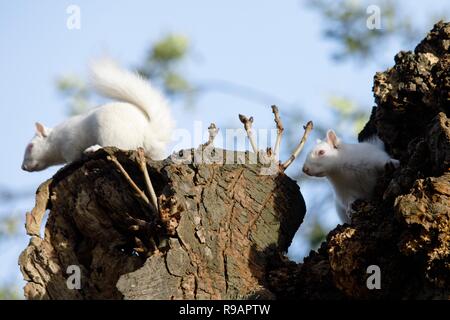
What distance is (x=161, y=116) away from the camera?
23.8 feet

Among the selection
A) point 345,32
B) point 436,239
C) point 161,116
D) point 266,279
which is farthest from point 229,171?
point 345,32

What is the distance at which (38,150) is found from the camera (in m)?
8.03

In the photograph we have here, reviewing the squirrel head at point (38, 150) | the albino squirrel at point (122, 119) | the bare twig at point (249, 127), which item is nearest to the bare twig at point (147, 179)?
the bare twig at point (249, 127)

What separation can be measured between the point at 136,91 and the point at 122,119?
32 cm

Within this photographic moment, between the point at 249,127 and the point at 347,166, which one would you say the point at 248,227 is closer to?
the point at 249,127

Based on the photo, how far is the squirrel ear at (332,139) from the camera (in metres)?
7.15

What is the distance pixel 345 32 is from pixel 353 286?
24.3 feet

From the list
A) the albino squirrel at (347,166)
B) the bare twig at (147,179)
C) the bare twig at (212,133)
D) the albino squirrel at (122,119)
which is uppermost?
the albino squirrel at (122,119)

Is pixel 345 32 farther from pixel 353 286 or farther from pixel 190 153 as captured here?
pixel 353 286

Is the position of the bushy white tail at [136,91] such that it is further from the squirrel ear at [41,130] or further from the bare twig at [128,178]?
the bare twig at [128,178]

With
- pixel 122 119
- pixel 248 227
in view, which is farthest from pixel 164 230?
pixel 122 119

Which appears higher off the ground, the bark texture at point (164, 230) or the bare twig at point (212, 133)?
the bare twig at point (212, 133)
